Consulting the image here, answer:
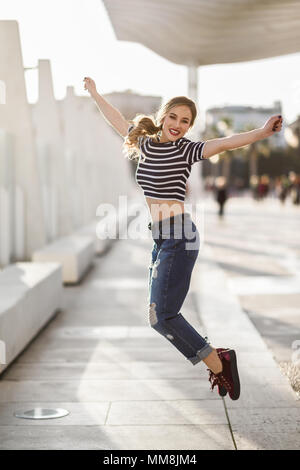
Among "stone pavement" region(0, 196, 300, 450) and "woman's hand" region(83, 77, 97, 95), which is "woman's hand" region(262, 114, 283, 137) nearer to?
"woman's hand" region(83, 77, 97, 95)

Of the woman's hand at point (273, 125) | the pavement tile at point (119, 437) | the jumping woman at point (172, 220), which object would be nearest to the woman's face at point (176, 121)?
the jumping woman at point (172, 220)

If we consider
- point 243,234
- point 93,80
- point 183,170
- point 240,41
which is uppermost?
point 240,41

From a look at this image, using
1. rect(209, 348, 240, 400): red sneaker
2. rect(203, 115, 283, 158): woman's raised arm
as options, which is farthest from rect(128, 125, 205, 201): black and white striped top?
rect(209, 348, 240, 400): red sneaker

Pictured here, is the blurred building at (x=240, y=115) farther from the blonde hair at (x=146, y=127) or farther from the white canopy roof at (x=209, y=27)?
the blonde hair at (x=146, y=127)

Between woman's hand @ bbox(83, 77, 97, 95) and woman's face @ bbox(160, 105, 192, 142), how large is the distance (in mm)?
730

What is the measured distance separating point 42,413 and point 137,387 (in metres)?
0.93

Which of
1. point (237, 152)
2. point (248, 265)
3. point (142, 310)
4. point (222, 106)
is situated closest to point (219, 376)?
point (142, 310)

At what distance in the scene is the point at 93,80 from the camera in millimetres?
5020

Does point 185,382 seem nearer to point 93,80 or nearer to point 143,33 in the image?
point 93,80

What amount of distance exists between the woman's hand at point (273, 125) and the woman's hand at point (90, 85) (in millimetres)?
1401

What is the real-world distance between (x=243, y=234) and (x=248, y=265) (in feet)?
28.7

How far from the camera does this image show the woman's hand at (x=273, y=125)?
405 cm

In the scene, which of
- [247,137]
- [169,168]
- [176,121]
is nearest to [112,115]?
[176,121]

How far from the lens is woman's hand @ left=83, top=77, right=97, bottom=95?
4957 mm
